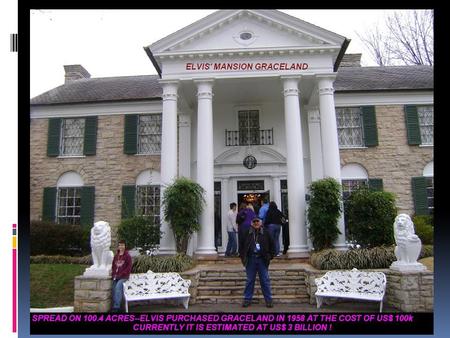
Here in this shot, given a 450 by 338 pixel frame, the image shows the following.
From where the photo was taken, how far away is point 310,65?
11.4 meters

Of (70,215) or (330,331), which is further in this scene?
(70,215)

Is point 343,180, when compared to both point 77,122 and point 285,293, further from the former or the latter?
point 77,122

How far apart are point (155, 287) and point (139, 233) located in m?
2.57

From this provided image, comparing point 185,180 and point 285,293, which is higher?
point 185,180

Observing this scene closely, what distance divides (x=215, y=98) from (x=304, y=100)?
3115 millimetres

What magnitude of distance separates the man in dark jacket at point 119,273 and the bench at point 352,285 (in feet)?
12.3

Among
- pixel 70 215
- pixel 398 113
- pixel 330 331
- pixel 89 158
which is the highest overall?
pixel 398 113

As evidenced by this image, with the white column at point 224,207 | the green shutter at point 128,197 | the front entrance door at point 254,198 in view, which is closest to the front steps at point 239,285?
the white column at point 224,207

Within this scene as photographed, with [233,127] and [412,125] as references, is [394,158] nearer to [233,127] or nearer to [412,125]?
[412,125]

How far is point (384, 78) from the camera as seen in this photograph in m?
15.8

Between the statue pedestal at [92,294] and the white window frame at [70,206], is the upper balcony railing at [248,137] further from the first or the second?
the statue pedestal at [92,294]

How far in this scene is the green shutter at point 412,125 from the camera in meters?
14.3

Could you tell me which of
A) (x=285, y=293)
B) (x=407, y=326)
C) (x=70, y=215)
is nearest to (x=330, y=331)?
(x=407, y=326)

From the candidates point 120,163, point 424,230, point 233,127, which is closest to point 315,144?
point 233,127
